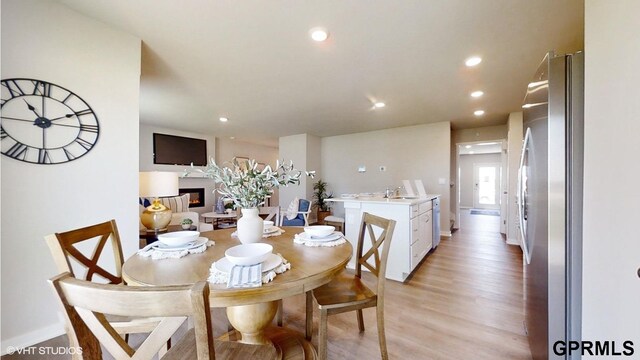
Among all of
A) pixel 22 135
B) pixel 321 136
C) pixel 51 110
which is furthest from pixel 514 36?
pixel 321 136

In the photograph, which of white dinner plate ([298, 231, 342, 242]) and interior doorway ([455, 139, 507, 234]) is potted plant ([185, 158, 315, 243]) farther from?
interior doorway ([455, 139, 507, 234])

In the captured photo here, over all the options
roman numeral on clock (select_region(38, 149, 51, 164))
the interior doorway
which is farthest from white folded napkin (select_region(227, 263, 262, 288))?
the interior doorway

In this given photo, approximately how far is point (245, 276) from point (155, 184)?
198 cm

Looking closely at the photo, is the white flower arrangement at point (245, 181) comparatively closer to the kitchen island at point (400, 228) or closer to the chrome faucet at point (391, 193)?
the kitchen island at point (400, 228)

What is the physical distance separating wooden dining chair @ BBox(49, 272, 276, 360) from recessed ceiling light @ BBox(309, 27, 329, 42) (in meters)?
2.10

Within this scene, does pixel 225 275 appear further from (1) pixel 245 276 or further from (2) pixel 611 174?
(2) pixel 611 174

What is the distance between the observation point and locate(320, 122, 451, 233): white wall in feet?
16.7

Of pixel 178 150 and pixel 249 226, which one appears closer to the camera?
pixel 249 226

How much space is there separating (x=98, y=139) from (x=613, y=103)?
299 centimetres

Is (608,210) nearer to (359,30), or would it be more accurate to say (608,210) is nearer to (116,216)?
(359,30)

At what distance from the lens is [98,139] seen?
1880mm

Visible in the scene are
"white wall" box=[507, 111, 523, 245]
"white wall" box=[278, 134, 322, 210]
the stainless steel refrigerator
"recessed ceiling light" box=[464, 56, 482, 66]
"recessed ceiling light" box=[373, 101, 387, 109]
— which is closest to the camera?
the stainless steel refrigerator

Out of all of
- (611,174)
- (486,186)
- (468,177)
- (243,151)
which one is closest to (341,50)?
(611,174)

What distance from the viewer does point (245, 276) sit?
2.98 feet
